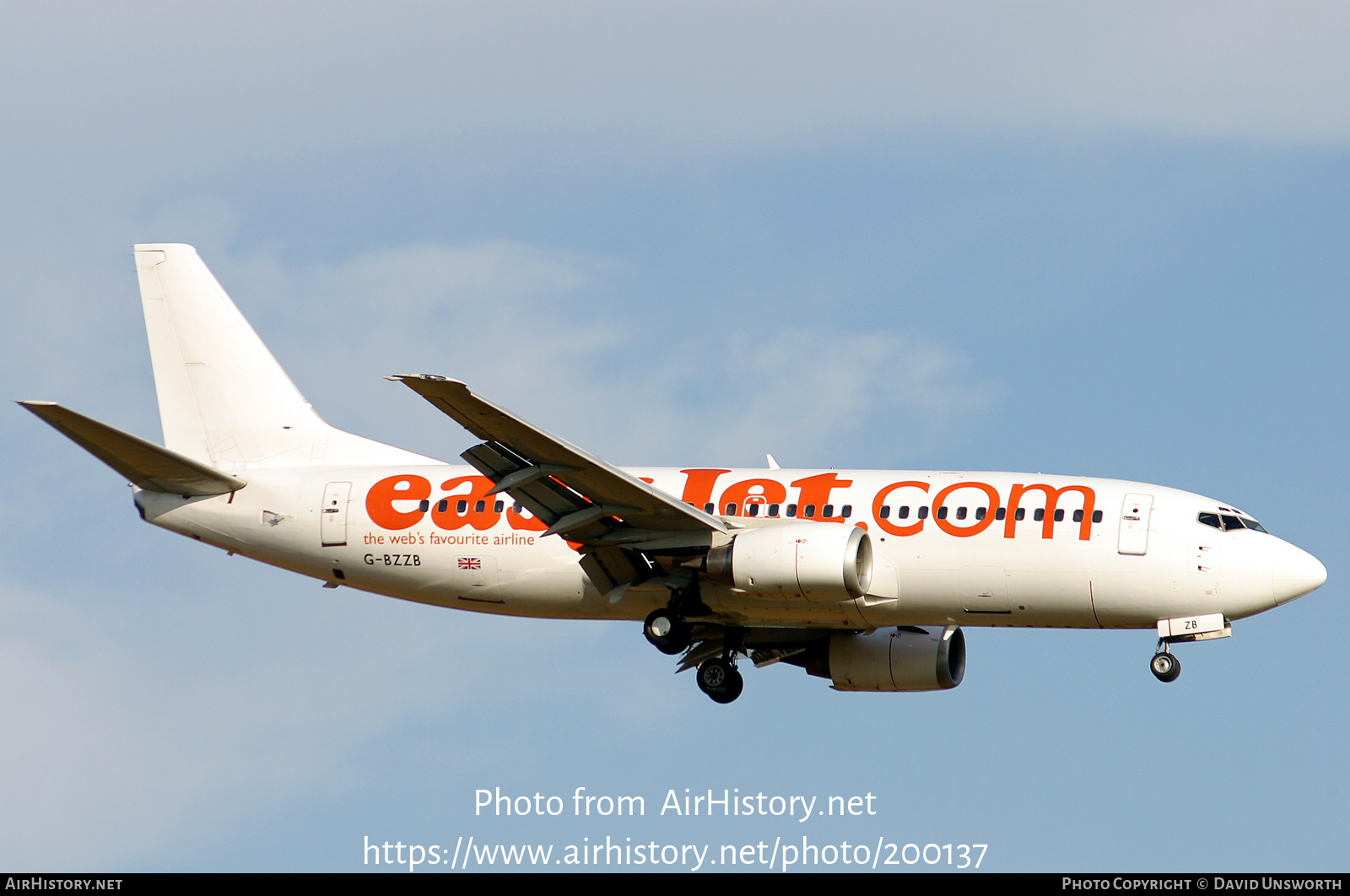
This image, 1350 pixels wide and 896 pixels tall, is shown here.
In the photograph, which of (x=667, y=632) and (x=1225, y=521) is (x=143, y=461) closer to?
(x=667, y=632)

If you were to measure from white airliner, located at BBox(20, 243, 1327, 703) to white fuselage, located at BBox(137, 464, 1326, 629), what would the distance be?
0.05 metres

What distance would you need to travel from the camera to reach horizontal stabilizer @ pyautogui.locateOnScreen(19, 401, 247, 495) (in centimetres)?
3384

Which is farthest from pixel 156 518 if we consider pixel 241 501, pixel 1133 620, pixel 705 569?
pixel 1133 620

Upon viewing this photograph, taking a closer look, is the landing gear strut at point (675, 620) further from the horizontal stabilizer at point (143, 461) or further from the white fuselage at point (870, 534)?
the horizontal stabilizer at point (143, 461)

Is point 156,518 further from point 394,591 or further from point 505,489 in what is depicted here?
point 505,489

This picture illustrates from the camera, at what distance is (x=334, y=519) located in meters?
36.8

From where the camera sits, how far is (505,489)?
3173 centimetres

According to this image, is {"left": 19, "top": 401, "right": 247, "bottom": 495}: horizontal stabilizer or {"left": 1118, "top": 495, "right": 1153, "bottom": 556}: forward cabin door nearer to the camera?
{"left": 1118, "top": 495, "right": 1153, "bottom": 556}: forward cabin door

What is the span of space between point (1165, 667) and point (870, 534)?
246 inches

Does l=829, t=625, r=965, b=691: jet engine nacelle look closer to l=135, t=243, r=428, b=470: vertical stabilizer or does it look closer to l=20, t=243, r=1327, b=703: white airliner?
l=20, t=243, r=1327, b=703: white airliner

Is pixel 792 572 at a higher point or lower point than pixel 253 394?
lower

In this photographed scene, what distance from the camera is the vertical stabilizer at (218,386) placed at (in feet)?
128

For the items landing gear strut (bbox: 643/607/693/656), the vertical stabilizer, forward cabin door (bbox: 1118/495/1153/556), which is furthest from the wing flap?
forward cabin door (bbox: 1118/495/1153/556)

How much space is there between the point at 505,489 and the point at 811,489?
675 centimetres
